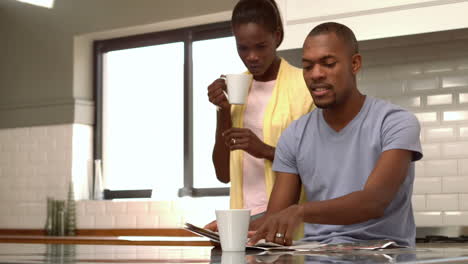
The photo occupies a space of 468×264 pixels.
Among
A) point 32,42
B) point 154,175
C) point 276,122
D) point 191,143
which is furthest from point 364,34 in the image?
point 32,42

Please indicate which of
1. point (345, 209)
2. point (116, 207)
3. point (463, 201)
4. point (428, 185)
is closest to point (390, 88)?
point (428, 185)

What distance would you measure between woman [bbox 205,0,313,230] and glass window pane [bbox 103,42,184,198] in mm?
2387

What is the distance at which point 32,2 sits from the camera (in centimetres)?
500

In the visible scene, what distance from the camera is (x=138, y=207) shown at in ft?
14.9

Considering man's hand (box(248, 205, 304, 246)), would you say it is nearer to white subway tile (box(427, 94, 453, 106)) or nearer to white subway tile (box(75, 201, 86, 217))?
white subway tile (box(427, 94, 453, 106))

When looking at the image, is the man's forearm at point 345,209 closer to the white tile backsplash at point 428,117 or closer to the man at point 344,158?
the man at point 344,158

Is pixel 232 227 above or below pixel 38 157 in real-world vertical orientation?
below

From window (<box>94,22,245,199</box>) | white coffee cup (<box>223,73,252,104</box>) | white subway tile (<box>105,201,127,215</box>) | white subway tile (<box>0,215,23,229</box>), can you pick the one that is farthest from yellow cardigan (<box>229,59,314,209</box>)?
white subway tile (<box>0,215,23,229</box>)

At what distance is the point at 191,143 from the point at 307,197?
2684mm

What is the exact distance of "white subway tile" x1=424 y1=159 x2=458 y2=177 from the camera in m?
2.98

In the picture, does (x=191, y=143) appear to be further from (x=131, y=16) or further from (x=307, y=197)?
(x=307, y=197)

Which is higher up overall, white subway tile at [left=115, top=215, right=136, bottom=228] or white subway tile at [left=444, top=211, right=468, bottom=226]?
white subway tile at [left=444, top=211, right=468, bottom=226]

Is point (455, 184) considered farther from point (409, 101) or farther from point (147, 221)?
point (147, 221)

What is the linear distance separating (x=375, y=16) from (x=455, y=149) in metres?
0.65
